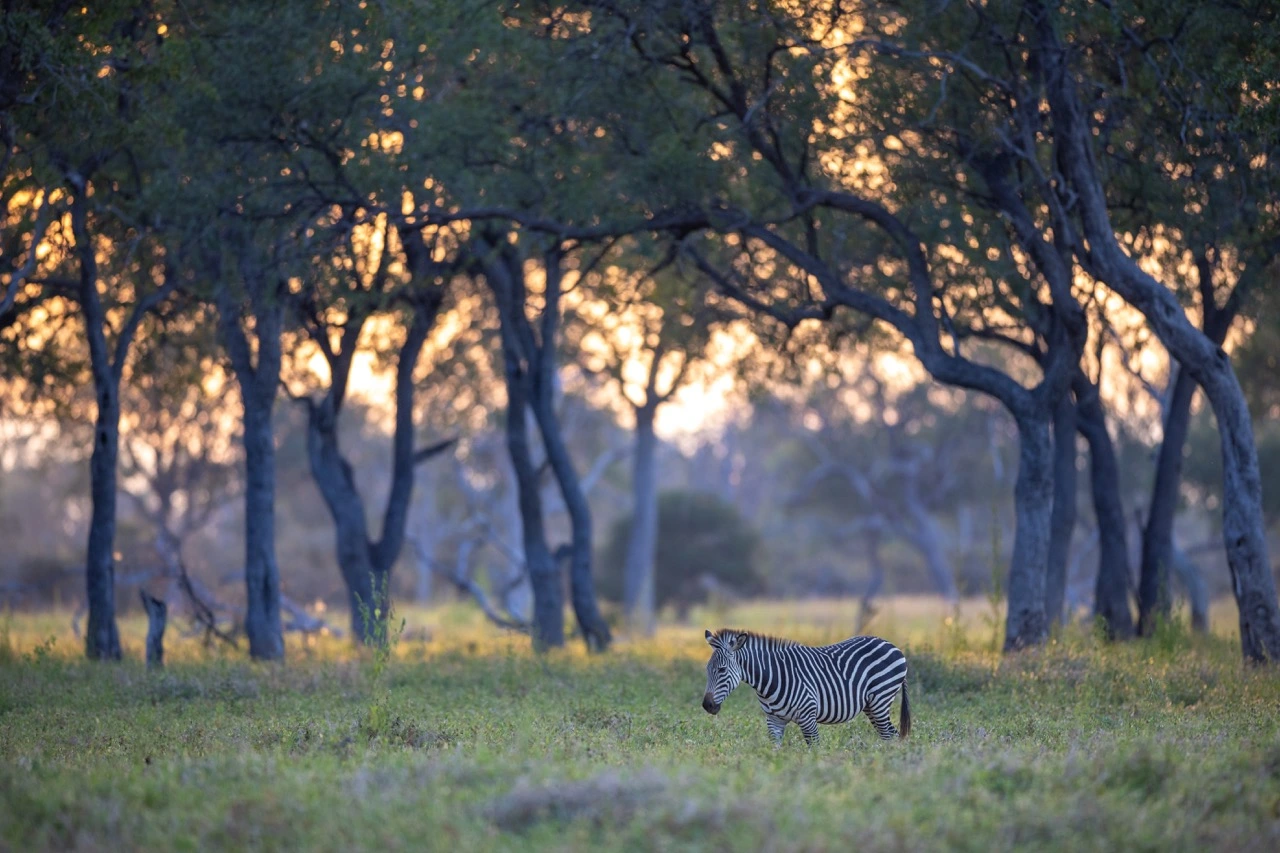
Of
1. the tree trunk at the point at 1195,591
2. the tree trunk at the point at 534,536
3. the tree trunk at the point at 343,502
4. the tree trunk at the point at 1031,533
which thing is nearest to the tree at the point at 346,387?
the tree trunk at the point at 343,502

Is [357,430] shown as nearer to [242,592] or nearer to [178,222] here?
[242,592]

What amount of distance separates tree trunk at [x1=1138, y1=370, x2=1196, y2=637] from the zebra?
29.6 feet

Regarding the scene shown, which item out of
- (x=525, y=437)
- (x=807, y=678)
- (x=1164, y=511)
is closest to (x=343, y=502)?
(x=525, y=437)

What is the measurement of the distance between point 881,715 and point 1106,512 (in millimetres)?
10160

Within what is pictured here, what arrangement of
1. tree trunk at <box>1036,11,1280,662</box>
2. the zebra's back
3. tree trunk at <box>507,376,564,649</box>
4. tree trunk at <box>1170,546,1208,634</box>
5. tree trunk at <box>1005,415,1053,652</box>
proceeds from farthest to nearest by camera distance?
tree trunk at <box>1170,546,1208,634</box> → tree trunk at <box>507,376,564,649</box> → tree trunk at <box>1005,415,1053,652</box> → tree trunk at <box>1036,11,1280,662</box> → the zebra's back

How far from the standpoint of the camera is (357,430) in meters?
50.1

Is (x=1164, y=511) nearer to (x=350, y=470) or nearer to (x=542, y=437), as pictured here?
(x=542, y=437)

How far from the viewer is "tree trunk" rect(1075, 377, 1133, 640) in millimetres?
19469

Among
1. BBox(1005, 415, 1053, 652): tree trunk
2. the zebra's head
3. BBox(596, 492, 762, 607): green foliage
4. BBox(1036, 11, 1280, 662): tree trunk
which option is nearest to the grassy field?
the zebra's head

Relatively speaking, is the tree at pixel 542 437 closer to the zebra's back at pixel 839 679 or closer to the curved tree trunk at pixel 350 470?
the curved tree trunk at pixel 350 470

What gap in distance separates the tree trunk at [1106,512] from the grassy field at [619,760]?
116 inches

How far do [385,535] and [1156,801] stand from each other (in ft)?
48.6

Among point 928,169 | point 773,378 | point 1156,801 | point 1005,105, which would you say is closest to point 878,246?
point 928,169

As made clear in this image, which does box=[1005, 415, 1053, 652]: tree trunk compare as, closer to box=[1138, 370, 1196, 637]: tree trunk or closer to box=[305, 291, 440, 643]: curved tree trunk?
box=[1138, 370, 1196, 637]: tree trunk
